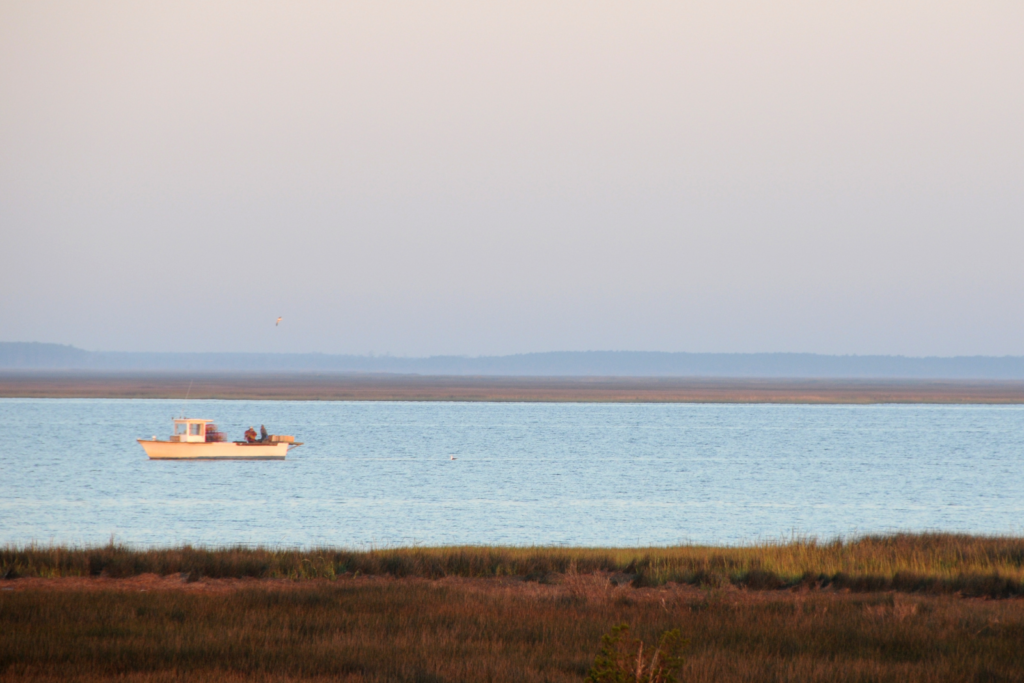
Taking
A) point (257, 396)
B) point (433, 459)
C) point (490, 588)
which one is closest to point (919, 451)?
point (433, 459)

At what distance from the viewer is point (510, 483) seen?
50.6m

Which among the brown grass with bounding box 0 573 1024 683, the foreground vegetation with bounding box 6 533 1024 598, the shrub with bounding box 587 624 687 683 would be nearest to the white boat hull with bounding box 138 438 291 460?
the foreground vegetation with bounding box 6 533 1024 598

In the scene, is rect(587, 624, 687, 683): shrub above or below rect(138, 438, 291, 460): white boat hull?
above

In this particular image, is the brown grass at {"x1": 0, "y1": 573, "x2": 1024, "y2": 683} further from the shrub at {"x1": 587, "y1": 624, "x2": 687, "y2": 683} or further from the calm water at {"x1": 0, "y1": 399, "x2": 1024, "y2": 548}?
the calm water at {"x1": 0, "y1": 399, "x2": 1024, "y2": 548}

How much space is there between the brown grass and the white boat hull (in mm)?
43038

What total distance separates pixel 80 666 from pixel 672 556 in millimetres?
12454

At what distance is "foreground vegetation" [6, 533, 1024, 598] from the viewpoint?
1697 cm

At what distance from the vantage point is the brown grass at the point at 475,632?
10453mm

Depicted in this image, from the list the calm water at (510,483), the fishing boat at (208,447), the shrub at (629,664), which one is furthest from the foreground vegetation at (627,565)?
the fishing boat at (208,447)

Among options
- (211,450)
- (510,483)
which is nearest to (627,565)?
(510,483)

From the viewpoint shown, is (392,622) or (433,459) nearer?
(392,622)

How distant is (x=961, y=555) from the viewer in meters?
19.9

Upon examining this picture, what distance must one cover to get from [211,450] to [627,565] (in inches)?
1726

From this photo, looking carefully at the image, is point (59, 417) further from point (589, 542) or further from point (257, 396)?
point (589, 542)
